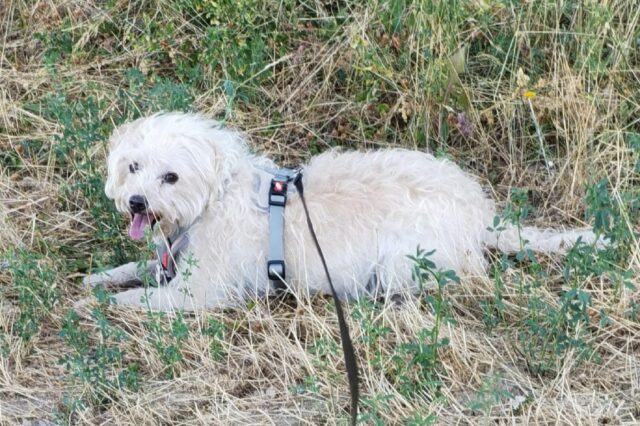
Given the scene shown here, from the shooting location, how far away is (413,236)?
439cm

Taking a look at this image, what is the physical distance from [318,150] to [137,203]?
5.05ft

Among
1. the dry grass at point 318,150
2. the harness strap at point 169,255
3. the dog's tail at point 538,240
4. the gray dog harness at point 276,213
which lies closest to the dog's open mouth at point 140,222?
the harness strap at point 169,255

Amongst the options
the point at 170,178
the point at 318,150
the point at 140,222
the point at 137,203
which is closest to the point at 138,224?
the point at 140,222

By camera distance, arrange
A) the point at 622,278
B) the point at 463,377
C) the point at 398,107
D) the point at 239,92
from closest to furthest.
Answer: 1. the point at 463,377
2. the point at 622,278
3. the point at 398,107
4. the point at 239,92

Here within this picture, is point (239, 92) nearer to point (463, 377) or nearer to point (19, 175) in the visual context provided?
point (19, 175)

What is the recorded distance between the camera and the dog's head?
427cm

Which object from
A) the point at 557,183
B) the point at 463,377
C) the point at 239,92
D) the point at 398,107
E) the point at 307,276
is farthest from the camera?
the point at 239,92

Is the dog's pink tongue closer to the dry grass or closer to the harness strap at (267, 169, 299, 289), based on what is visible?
the dry grass

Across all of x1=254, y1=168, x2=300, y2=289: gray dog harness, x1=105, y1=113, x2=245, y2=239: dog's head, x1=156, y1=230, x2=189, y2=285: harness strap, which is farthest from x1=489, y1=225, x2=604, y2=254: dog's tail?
x1=156, y1=230, x2=189, y2=285: harness strap

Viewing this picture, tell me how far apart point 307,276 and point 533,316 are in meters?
1.00

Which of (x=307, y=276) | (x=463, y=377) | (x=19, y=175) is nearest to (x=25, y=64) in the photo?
(x=19, y=175)

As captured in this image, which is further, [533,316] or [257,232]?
[257,232]

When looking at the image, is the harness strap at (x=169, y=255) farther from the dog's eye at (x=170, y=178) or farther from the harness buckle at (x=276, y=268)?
the harness buckle at (x=276, y=268)

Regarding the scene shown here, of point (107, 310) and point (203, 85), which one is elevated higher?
point (203, 85)
